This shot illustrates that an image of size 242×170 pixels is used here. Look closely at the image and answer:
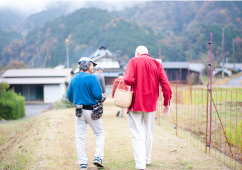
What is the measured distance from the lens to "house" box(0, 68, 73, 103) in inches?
1166

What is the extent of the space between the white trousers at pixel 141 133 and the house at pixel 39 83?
26963 mm

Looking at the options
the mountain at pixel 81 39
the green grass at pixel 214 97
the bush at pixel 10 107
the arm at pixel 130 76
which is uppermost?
the mountain at pixel 81 39

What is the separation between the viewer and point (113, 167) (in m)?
3.87

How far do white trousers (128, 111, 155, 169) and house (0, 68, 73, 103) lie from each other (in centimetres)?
2696

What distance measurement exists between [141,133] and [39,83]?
27.8m

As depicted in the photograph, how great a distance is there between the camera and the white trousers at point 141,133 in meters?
3.44

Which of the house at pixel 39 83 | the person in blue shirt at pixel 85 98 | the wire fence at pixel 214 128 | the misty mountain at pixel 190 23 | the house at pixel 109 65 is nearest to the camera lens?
the person in blue shirt at pixel 85 98

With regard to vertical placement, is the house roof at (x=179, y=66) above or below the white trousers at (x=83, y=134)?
above

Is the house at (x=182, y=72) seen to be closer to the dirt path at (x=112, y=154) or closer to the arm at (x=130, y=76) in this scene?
the dirt path at (x=112, y=154)

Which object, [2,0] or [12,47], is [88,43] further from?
[2,0]

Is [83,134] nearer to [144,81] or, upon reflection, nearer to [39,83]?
[144,81]

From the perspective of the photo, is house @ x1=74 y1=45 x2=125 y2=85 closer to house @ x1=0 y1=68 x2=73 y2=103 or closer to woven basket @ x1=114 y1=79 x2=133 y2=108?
house @ x1=0 y1=68 x2=73 y2=103

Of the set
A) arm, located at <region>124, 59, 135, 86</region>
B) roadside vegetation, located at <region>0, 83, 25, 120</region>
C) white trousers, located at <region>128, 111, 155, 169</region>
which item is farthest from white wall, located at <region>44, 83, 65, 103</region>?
arm, located at <region>124, 59, 135, 86</region>

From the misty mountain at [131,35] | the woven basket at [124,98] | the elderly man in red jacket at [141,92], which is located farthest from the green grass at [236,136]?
the misty mountain at [131,35]
